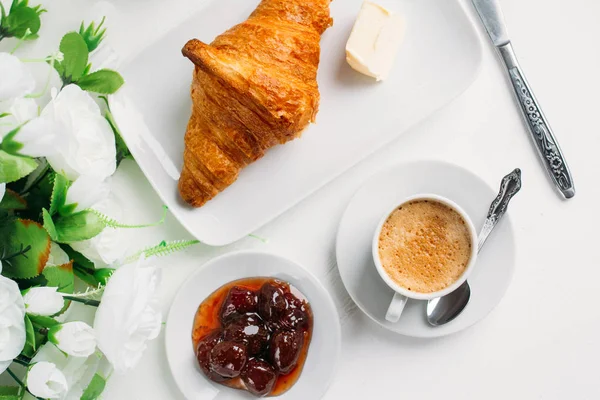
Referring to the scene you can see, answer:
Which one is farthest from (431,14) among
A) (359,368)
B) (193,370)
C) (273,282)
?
(193,370)

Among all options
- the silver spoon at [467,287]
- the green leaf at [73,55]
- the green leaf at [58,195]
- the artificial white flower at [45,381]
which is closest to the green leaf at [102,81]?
the green leaf at [73,55]

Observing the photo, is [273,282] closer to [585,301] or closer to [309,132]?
[309,132]

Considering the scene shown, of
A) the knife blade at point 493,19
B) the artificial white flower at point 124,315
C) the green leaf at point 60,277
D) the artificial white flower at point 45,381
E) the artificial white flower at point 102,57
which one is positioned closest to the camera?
the artificial white flower at point 45,381

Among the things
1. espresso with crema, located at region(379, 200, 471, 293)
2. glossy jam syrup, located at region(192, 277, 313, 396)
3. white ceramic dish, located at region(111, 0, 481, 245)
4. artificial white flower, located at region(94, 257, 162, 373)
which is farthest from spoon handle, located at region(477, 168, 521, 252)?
artificial white flower, located at region(94, 257, 162, 373)

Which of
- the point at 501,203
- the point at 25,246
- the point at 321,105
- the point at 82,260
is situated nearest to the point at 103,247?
the point at 82,260

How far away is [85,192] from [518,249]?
50.9 inches

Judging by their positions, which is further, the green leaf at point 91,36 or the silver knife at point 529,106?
the silver knife at point 529,106

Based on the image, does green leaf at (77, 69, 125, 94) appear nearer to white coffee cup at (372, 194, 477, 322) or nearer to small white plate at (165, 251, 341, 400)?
small white plate at (165, 251, 341, 400)

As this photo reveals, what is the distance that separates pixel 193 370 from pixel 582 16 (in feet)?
5.04

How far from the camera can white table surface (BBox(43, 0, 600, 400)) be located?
6.37 ft

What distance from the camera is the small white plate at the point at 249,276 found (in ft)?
6.11

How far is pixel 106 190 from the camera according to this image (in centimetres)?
135

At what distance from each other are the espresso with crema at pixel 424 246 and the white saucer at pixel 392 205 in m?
0.12

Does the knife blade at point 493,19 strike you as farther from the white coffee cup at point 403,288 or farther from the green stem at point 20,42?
the green stem at point 20,42
